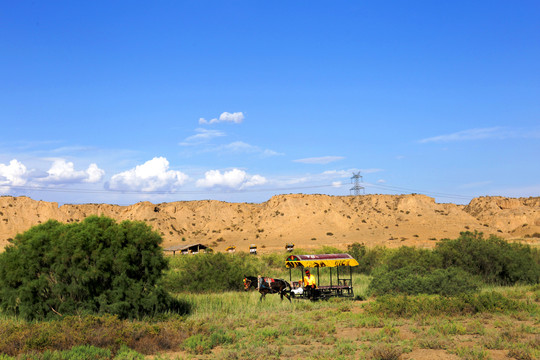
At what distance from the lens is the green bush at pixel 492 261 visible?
2819 cm

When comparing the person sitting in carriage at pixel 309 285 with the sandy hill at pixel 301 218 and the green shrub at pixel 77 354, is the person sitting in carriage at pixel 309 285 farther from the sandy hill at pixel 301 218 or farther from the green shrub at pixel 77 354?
the sandy hill at pixel 301 218

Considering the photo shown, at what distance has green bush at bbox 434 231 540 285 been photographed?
28188 millimetres

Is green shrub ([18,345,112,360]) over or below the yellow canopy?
below

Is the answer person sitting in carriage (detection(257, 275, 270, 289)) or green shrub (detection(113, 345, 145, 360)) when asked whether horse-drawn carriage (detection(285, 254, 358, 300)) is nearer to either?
person sitting in carriage (detection(257, 275, 270, 289))

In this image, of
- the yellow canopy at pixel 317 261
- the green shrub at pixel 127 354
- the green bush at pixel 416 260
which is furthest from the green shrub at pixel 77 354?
the green bush at pixel 416 260

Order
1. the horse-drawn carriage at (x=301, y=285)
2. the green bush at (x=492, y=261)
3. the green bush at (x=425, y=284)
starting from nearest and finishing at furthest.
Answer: the horse-drawn carriage at (x=301, y=285) → the green bush at (x=425, y=284) → the green bush at (x=492, y=261)

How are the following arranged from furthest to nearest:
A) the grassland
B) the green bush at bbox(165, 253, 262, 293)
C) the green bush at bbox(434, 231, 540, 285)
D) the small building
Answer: the small building < the green bush at bbox(434, 231, 540, 285) < the green bush at bbox(165, 253, 262, 293) < the grassland

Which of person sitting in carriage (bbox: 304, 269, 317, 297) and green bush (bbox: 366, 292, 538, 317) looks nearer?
green bush (bbox: 366, 292, 538, 317)

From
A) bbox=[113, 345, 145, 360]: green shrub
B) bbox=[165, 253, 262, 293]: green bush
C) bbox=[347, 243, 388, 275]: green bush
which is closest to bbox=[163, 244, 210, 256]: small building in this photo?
bbox=[347, 243, 388, 275]: green bush

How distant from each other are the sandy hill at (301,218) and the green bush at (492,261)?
166 feet

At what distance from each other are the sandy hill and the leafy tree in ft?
214

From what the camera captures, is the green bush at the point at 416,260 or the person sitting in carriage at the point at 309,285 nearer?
the person sitting in carriage at the point at 309,285

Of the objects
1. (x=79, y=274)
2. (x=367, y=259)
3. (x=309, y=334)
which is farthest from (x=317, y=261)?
(x=367, y=259)

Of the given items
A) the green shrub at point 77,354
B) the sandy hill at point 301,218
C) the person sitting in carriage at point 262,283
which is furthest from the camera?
the sandy hill at point 301,218
